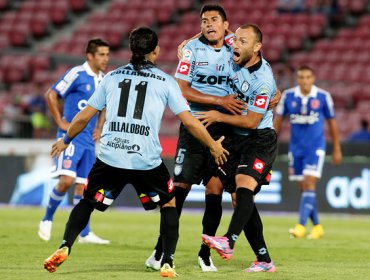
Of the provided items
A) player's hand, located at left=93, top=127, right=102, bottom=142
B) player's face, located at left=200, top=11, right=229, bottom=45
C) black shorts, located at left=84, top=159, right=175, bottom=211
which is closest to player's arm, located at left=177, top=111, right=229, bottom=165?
black shorts, located at left=84, top=159, right=175, bottom=211

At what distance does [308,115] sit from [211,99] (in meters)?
5.19

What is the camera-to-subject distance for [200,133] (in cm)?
802

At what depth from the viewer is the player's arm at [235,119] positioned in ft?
28.1

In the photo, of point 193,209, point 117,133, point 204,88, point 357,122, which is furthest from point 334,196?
point 117,133

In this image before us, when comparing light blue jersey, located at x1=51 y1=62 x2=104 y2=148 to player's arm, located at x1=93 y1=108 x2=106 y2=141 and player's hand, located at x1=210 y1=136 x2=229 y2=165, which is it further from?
player's hand, located at x1=210 y1=136 x2=229 y2=165

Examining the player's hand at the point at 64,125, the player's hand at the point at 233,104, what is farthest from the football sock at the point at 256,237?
the player's hand at the point at 64,125

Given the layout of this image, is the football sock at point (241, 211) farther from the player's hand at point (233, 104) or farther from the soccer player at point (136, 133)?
the player's hand at point (233, 104)

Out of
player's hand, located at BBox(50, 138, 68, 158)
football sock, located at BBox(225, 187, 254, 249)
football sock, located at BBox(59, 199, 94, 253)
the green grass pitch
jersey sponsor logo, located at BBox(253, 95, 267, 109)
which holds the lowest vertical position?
the green grass pitch

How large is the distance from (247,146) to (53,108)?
3.82m

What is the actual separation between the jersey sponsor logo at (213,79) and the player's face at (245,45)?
42 cm

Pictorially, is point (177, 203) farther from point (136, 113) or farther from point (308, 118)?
point (308, 118)

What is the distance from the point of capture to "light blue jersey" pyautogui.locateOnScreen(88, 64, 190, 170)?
8.02m

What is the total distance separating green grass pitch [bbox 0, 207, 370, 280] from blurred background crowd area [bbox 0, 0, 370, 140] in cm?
690

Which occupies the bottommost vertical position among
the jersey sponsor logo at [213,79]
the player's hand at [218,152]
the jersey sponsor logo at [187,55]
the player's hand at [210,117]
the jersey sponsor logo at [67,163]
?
the jersey sponsor logo at [67,163]
